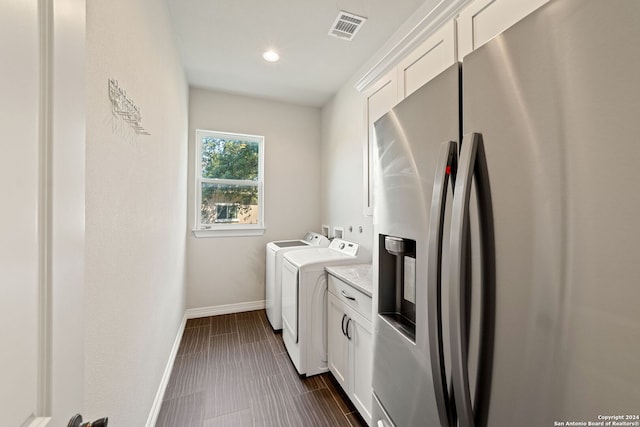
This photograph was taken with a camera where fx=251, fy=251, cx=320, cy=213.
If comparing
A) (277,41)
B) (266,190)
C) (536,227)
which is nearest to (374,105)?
(277,41)

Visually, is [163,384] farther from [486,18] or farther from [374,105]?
[486,18]

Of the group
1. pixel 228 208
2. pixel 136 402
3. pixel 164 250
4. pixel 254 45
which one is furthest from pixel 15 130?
pixel 228 208

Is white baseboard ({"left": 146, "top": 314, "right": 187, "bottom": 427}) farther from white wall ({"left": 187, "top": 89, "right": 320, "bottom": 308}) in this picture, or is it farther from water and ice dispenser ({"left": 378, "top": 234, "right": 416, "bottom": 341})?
water and ice dispenser ({"left": 378, "top": 234, "right": 416, "bottom": 341})

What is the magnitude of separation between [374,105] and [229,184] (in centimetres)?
238

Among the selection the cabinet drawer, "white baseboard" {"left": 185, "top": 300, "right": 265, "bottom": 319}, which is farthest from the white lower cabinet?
"white baseboard" {"left": 185, "top": 300, "right": 265, "bottom": 319}

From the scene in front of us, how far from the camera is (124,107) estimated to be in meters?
1.04

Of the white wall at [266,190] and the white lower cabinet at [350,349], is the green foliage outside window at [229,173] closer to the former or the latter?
the white wall at [266,190]

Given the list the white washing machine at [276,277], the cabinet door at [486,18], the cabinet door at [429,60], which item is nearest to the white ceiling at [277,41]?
the cabinet door at [429,60]

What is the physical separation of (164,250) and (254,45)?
6.48 ft

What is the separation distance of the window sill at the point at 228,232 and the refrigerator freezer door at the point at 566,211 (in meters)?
3.12

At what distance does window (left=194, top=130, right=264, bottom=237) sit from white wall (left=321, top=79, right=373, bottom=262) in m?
0.92

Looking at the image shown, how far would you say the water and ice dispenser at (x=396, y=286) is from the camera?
0.99 meters

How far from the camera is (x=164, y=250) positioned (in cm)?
183

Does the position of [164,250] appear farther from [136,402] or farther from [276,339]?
[276,339]
